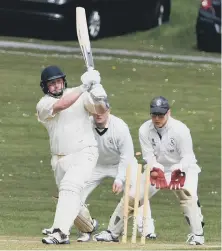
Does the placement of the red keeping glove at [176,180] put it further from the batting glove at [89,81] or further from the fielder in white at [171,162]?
the batting glove at [89,81]

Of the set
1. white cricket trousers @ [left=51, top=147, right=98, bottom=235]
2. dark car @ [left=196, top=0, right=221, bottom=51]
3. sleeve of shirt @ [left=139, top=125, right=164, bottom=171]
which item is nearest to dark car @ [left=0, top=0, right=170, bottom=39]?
dark car @ [left=196, top=0, right=221, bottom=51]

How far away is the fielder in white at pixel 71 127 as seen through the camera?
40.1 feet

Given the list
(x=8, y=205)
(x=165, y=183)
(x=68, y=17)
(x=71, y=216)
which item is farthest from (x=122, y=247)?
(x=68, y=17)

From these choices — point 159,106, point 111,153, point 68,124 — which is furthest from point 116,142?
point 68,124

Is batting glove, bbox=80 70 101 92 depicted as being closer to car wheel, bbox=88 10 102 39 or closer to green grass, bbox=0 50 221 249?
green grass, bbox=0 50 221 249

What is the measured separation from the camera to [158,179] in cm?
1320

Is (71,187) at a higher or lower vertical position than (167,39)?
lower

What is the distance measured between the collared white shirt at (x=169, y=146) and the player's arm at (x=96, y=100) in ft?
4.04

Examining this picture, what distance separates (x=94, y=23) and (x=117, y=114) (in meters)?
5.24

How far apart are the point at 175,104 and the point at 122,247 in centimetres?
1110

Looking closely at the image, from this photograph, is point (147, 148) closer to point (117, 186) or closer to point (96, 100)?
point (117, 186)

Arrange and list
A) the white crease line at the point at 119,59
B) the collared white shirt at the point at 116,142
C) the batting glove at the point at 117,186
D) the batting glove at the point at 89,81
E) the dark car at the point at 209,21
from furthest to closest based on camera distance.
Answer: the dark car at the point at 209,21 → the white crease line at the point at 119,59 → the collared white shirt at the point at 116,142 → the batting glove at the point at 117,186 → the batting glove at the point at 89,81

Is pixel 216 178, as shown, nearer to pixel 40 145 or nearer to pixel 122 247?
pixel 40 145

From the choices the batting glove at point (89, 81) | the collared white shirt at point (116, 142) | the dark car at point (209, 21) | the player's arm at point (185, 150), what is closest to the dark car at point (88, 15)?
the dark car at point (209, 21)
